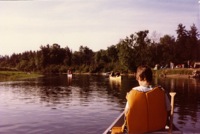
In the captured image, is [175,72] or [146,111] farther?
[175,72]

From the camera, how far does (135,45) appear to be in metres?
143

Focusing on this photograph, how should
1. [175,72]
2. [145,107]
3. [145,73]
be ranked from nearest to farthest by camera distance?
1. [145,73]
2. [145,107]
3. [175,72]

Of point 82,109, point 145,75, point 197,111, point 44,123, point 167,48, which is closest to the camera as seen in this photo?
point 145,75

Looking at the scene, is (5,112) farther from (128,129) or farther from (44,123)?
(128,129)

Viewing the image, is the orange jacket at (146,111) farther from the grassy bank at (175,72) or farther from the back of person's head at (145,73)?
the grassy bank at (175,72)

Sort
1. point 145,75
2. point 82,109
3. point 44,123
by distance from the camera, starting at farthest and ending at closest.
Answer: point 82,109
point 44,123
point 145,75

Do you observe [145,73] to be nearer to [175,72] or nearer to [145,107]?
[145,107]

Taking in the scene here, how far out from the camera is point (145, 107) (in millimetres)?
9414

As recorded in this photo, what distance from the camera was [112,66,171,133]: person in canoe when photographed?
9.34 metres

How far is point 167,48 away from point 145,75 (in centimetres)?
12942

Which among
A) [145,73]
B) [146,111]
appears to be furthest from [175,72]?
[145,73]

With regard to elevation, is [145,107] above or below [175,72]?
above

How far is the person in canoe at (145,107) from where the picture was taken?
30.7 ft

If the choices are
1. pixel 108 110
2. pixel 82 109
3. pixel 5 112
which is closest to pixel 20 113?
pixel 5 112
